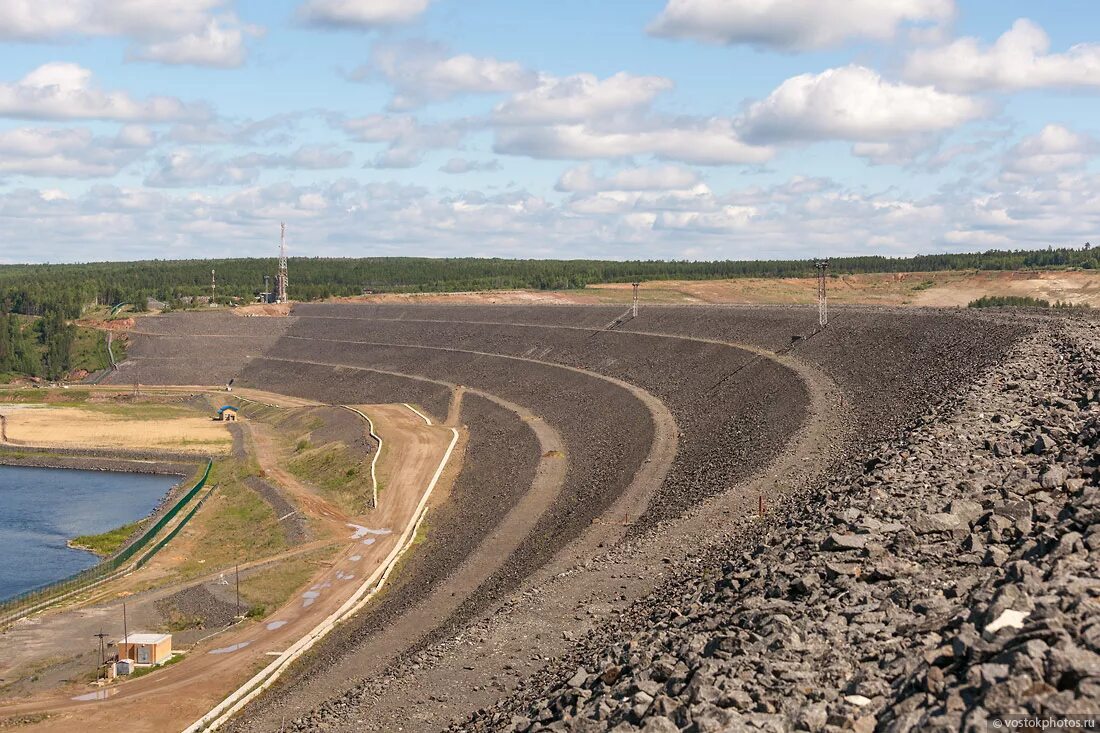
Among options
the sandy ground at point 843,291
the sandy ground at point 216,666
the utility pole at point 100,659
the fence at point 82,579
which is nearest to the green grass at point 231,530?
the fence at point 82,579

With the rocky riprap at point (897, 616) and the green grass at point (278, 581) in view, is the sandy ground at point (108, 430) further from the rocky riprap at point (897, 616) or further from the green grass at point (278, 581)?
the rocky riprap at point (897, 616)

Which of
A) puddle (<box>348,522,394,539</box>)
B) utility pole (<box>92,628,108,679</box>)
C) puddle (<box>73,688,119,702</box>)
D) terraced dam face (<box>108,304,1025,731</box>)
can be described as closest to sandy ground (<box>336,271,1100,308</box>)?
terraced dam face (<box>108,304,1025,731</box>)

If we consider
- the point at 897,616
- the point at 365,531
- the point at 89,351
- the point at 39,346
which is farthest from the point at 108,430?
the point at 897,616

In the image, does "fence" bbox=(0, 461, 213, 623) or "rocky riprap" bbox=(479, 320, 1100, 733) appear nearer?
"rocky riprap" bbox=(479, 320, 1100, 733)

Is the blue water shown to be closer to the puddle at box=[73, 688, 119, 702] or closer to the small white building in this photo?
the small white building

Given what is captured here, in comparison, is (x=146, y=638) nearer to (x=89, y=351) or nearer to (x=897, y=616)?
(x=897, y=616)
